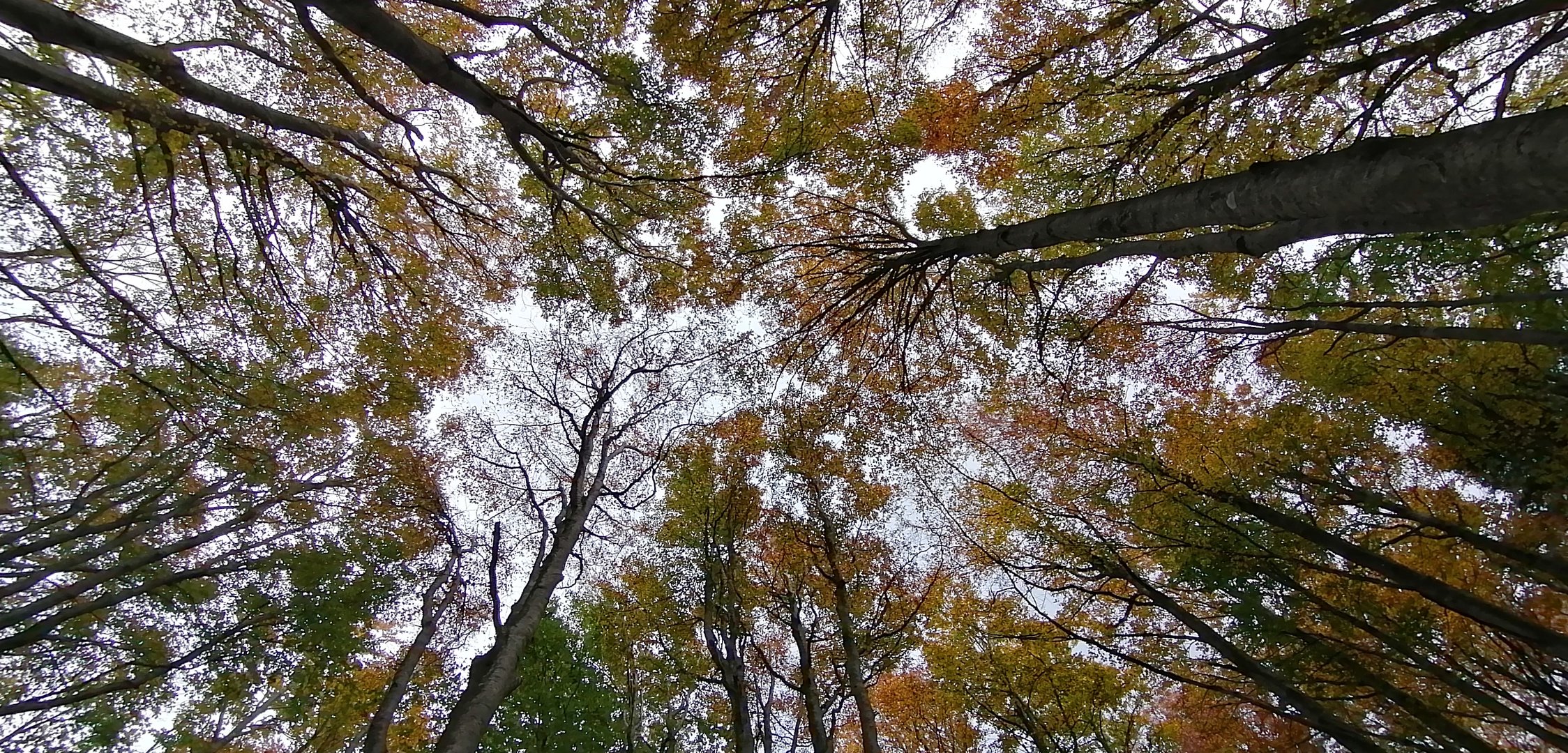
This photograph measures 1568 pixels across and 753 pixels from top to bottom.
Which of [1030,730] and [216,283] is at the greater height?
[216,283]

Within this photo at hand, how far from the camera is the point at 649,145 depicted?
6.37m

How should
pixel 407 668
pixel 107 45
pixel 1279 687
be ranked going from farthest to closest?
pixel 407 668
pixel 1279 687
pixel 107 45

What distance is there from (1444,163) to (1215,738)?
475 inches

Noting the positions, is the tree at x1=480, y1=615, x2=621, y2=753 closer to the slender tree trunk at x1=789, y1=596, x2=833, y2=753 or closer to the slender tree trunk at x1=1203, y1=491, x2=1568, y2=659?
the slender tree trunk at x1=789, y1=596, x2=833, y2=753

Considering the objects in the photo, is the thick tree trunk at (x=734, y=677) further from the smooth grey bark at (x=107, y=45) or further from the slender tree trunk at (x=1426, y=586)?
the smooth grey bark at (x=107, y=45)

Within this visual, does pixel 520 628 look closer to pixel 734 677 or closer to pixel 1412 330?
pixel 734 677

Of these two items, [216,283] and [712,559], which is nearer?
[216,283]

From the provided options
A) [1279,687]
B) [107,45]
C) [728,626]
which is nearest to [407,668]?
[728,626]

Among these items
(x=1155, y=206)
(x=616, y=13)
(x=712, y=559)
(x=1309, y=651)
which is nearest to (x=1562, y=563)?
(x=1309, y=651)

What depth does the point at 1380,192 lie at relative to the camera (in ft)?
7.91

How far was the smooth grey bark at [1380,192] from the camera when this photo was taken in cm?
201

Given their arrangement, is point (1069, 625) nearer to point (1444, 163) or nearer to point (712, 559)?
point (712, 559)

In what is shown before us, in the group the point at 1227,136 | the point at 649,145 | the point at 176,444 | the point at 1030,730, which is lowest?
the point at 1030,730

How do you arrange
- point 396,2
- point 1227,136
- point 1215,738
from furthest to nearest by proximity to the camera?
point 1215,738
point 396,2
point 1227,136
